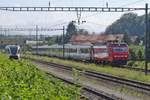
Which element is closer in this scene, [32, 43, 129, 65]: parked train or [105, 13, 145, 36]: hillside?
[32, 43, 129, 65]: parked train

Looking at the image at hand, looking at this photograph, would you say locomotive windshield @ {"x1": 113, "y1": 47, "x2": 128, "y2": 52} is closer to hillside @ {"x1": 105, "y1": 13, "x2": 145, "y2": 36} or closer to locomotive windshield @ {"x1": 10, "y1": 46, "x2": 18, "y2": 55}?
locomotive windshield @ {"x1": 10, "y1": 46, "x2": 18, "y2": 55}

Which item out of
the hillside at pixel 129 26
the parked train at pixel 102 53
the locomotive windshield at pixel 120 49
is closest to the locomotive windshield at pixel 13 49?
the parked train at pixel 102 53

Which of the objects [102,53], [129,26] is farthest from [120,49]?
[129,26]

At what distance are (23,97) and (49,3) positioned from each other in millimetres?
49699

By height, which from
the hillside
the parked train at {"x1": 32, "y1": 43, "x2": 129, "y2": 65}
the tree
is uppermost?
the hillside

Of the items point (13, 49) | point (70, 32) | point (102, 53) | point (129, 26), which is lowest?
point (102, 53)

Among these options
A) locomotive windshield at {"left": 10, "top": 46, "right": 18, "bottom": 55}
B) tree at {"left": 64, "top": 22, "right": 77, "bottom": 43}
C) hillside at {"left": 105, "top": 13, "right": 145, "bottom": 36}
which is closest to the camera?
locomotive windshield at {"left": 10, "top": 46, "right": 18, "bottom": 55}

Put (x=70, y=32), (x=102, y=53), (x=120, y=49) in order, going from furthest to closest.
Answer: (x=70, y=32) → (x=102, y=53) → (x=120, y=49)

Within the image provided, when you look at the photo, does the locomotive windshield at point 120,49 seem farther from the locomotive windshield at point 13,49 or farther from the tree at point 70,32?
the tree at point 70,32

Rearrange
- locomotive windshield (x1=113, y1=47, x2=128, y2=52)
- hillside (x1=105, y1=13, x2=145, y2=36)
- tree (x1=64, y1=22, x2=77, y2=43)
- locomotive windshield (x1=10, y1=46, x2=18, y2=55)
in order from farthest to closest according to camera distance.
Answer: hillside (x1=105, y1=13, x2=145, y2=36), tree (x1=64, y1=22, x2=77, y2=43), locomotive windshield (x1=10, y1=46, x2=18, y2=55), locomotive windshield (x1=113, y1=47, x2=128, y2=52)

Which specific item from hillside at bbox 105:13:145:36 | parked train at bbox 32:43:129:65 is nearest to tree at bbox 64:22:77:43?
hillside at bbox 105:13:145:36

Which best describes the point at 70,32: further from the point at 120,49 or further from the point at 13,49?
the point at 120,49

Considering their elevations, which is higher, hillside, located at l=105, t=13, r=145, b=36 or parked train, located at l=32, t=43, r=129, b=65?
hillside, located at l=105, t=13, r=145, b=36

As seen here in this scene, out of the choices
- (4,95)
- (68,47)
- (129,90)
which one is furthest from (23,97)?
(68,47)
